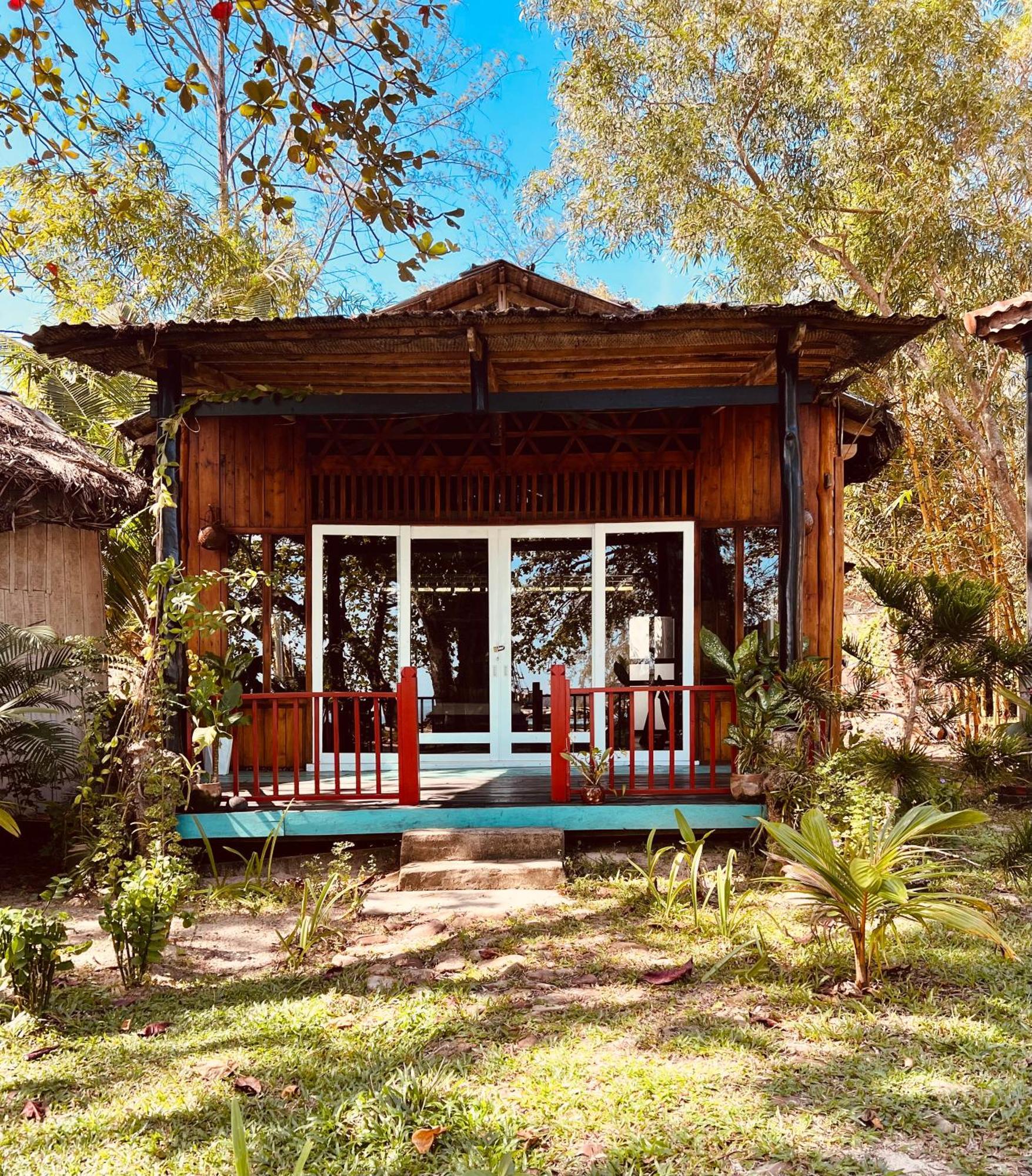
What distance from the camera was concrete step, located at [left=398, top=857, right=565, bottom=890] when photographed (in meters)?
5.46

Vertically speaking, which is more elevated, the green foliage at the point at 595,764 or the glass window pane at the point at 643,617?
the glass window pane at the point at 643,617

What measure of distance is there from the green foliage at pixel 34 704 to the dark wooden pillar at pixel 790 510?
4471 millimetres

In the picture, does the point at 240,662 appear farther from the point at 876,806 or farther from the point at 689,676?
the point at 876,806

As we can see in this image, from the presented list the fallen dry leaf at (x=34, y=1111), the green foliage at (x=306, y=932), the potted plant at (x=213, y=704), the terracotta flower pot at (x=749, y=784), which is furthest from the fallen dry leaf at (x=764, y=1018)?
the potted plant at (x=213, y=704)

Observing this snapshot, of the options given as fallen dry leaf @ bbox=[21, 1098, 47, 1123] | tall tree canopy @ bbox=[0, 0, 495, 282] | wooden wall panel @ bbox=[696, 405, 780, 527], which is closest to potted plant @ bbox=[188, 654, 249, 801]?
fallen dry leaf @ bbox=[21, 1098, 47, 1123]

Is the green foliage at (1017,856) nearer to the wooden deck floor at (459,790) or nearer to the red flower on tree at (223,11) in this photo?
the wooden deck floor at (459,790)

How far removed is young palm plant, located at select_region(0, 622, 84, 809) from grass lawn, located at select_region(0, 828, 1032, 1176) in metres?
2.00

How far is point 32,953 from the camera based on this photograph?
3.63m

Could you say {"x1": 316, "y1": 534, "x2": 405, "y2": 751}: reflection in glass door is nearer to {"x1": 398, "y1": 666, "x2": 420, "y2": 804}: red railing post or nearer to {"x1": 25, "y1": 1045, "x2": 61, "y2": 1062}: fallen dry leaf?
{"x1": 398, "y1": 666, "x2": 420, "y2": 804}: red railing post

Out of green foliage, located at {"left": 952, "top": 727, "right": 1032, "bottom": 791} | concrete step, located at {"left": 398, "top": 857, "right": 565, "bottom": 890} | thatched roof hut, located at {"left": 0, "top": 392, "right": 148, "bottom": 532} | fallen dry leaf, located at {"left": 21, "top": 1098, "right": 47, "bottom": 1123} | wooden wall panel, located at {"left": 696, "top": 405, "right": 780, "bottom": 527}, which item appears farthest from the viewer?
wooden wall panel, located at {"left": 696, "top": 405, "right": 780, "bottom": 527}

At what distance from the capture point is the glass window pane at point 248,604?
7559mm

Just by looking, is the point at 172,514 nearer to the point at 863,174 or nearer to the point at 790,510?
the point at 790,510

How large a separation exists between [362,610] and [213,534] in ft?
4.64

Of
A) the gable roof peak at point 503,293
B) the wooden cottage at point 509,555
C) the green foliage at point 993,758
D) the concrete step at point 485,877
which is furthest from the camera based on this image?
the gable roof peak at point 503,293
